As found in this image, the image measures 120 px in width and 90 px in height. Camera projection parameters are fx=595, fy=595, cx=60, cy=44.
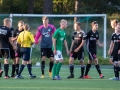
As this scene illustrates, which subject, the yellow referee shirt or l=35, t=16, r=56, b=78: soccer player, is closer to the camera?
the yellow referee shirt

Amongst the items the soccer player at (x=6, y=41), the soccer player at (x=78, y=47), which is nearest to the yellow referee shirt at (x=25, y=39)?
the soccer player at (x=6, y=41)

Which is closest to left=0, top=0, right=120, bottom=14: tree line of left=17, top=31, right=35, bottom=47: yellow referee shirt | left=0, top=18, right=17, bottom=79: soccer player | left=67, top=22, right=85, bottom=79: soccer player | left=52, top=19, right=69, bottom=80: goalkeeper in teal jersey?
left=67, top=22, right=85, bottom=79: soccer player

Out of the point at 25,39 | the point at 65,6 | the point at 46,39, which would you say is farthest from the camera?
the point at 65,6

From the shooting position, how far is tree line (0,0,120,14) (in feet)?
147

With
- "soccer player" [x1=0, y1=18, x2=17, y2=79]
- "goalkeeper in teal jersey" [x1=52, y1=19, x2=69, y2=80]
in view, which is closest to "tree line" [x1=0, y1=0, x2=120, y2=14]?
"soccer player" [x1=0, y1=18, x2=17, y2=79]

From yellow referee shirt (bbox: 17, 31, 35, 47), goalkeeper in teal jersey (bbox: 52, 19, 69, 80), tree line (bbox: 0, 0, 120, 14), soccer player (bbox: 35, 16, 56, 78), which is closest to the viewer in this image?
goalkeeper in teal jersey (bbox: 52, 19, 69, 80)

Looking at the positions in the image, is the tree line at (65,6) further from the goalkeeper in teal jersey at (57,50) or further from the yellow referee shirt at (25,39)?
the goalkeeper in teal jersey at (57,50)

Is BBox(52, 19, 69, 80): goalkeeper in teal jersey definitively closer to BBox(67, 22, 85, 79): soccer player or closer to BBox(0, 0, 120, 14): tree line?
BBox(67, 22, 85, 79): soccer player

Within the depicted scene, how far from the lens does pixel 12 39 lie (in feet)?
69.2

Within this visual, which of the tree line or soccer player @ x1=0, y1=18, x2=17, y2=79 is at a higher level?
the tree line

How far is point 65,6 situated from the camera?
5256 cm

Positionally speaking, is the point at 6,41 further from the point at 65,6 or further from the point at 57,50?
the point at 65,6

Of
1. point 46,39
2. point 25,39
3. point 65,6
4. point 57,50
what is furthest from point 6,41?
point 65,6

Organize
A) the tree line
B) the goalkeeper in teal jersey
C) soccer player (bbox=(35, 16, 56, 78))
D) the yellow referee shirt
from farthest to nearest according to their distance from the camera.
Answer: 1. the tree line
2. soccer player (bbox=(35, 16, 56, 78))
3. the yellow referee shirt
4. the goalkeeper in teal jersey
